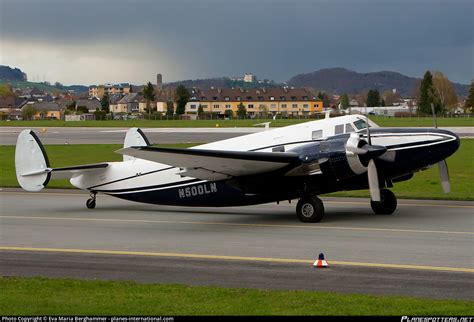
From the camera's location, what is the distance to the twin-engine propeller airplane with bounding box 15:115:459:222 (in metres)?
21.1

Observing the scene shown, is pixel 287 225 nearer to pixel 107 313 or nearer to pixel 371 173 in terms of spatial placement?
pixel 371 173

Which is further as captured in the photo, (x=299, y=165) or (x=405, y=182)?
(x=405, y=182)

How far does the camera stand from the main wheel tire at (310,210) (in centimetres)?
2175

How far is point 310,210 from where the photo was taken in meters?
21.8

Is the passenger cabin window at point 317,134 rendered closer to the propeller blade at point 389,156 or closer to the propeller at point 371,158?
the propeller at point 371,158

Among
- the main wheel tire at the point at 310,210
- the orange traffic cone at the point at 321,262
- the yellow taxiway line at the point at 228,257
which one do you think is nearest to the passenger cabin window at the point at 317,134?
the main wheel tire at the point at 310,210

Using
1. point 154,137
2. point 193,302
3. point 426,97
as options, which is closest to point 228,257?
point 193,302

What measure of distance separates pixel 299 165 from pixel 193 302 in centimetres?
1015

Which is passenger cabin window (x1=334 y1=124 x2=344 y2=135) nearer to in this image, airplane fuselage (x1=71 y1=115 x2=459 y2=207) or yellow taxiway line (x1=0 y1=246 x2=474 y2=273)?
airplane fuselage (x1=71 y1=115 x2=459 y2=207)

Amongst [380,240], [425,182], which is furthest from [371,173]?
[425,182]

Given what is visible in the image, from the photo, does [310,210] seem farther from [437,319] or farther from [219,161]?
[437,319]

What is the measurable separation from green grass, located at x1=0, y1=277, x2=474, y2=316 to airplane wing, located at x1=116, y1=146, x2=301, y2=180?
7.10 metres

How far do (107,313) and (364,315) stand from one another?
12.8 feet

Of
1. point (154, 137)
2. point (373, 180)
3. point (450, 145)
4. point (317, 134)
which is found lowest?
point (154, 137)
